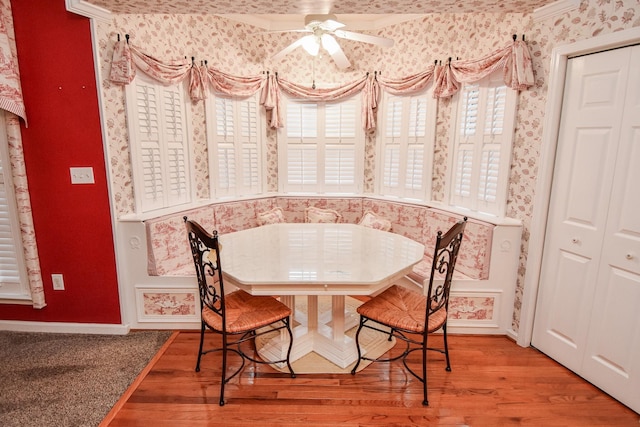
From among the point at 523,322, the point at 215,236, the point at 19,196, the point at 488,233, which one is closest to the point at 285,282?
the point at 215,236

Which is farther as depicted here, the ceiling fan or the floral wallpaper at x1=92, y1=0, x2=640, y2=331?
the ceiling fan

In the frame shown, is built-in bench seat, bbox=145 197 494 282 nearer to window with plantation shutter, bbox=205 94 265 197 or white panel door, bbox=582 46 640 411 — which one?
window with plantation shutter, bbox=205 94 265 197

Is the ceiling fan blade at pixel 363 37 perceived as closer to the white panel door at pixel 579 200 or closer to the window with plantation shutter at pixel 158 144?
the white panel door at pixel 579 200

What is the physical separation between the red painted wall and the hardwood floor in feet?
3.01

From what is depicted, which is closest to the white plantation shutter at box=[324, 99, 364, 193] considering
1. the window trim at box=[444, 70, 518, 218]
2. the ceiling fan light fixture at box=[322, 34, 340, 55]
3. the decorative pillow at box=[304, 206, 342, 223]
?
the decorative pillow at box=[304, 206, 342, 223]

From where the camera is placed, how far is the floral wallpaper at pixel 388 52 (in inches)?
93.3

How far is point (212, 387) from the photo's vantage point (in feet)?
7.13

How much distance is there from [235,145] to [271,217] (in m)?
0.89

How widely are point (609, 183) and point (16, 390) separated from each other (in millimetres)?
3859

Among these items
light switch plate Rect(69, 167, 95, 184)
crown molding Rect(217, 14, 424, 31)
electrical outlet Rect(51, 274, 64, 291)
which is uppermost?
crown molding Rect(217, 14, 424, 31)

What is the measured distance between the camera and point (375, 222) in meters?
3.60

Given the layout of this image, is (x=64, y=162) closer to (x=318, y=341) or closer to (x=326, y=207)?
(x=318, y=341)

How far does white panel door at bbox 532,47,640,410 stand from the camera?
1960 mm

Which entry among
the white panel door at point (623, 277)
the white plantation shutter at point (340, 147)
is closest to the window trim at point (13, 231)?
the white plantation shutter at point (340, 147)
